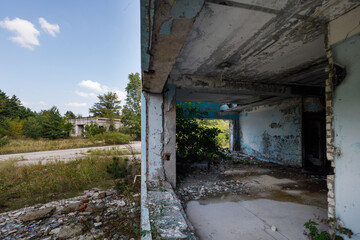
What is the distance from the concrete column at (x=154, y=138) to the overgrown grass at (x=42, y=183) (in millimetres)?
1829

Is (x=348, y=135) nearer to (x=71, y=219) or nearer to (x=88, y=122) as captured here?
(x=71, y=219)

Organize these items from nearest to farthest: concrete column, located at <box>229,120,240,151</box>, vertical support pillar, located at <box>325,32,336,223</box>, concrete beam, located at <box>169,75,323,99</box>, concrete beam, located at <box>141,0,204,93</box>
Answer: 1. concrete beam, located at <box>141,0,204,93</box>
2. vertical support pillar, located at <box>325,32,336,223</box>
3. concrete beam, located at <box>169,75,323,99</box>
4. concrete column, located at <box>229,120,240,151</box>

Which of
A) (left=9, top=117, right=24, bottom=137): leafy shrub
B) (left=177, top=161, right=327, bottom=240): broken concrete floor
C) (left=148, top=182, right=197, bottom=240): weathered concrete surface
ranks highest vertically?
(left=9, top=117, right=24, bottom=137): leafy shrub

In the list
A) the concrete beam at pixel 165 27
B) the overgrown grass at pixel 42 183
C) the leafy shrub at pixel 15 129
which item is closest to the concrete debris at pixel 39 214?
the overgrown grass at pixel 42 183

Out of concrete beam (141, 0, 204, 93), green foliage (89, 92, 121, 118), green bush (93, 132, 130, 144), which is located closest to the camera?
concrete beam (141, 0, 204, 93)

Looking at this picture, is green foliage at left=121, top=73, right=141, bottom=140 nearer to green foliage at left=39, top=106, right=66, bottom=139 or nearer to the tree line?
the tree line

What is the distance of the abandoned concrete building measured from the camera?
1482 mm

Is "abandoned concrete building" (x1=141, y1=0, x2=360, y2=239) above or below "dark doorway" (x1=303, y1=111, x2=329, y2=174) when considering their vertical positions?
above

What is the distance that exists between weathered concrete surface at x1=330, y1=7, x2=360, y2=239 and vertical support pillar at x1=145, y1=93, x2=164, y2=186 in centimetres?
275

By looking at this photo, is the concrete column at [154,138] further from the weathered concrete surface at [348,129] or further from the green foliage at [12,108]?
the green foliage at [12,108]

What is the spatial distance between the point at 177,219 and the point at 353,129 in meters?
2.16

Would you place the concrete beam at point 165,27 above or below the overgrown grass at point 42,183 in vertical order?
above

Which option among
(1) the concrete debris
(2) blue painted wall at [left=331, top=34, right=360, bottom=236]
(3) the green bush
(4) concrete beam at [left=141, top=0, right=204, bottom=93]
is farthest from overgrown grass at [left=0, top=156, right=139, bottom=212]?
(3) the green bush

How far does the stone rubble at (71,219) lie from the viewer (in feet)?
8.04
